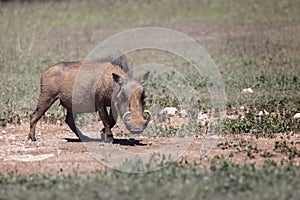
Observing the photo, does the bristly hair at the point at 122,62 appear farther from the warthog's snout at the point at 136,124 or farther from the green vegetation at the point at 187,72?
the green vegetation at the point at 187,72

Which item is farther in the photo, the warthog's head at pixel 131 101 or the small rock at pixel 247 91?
the small rock at pixel 247 91

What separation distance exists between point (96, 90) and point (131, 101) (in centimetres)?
102

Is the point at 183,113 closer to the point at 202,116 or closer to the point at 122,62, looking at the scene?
the point at 202,116

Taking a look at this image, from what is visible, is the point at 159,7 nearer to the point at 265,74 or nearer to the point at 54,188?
the point at 265,74

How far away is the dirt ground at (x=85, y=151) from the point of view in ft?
29.8

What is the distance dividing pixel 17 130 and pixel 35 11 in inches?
645

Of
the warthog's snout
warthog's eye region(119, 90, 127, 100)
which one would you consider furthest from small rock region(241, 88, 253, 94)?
the warthog's snout

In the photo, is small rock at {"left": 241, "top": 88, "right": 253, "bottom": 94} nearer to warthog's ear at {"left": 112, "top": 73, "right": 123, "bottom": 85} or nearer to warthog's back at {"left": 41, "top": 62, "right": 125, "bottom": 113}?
warthog's back at {"left": 41, "top": 62, "right": 125, "bottom": 113}

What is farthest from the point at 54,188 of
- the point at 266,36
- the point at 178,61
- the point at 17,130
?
the point at 266,36

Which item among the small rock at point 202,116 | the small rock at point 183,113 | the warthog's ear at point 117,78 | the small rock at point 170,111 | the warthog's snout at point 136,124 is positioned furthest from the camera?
the small rock at point 170,111

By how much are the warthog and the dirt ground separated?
0.39m

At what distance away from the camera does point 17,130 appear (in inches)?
486

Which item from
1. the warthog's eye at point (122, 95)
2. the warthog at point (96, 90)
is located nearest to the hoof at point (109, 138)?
the warthog at point (96, 90)

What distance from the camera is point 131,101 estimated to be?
10.2m
